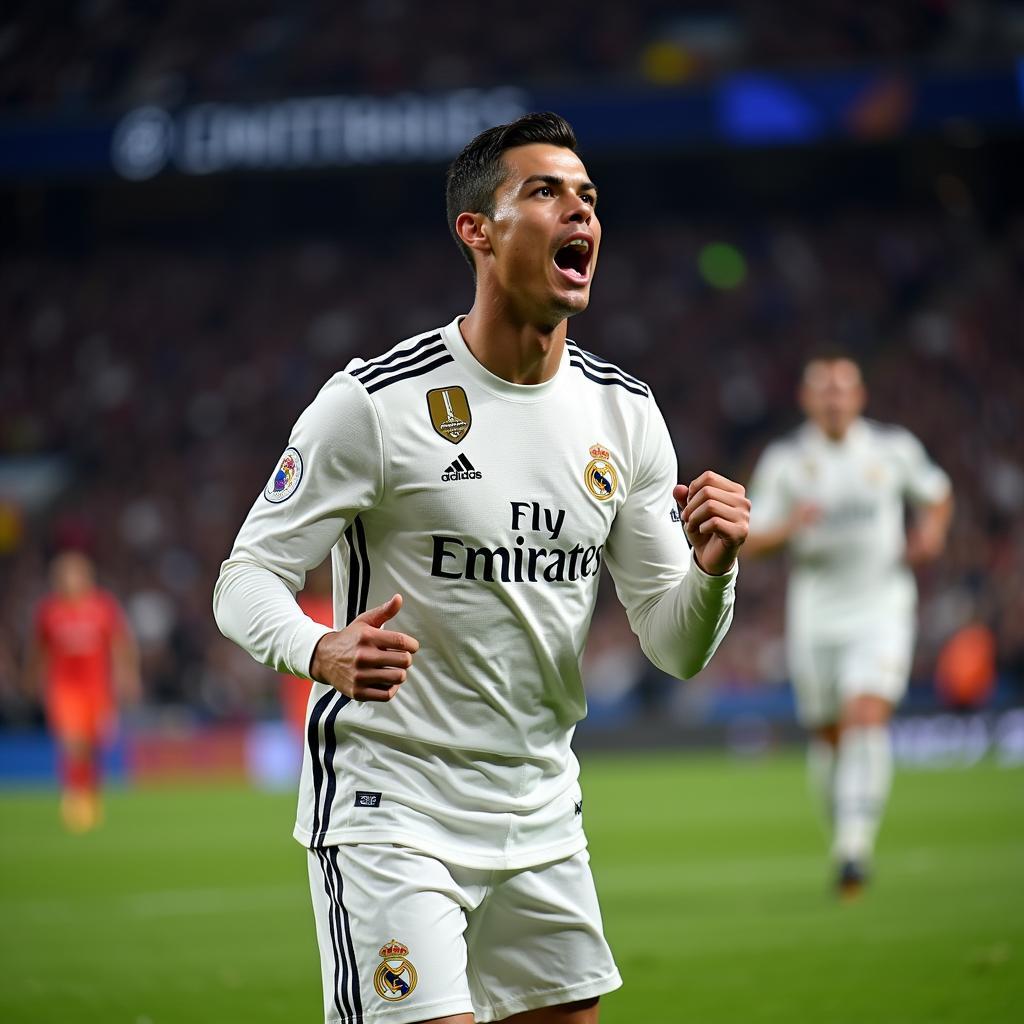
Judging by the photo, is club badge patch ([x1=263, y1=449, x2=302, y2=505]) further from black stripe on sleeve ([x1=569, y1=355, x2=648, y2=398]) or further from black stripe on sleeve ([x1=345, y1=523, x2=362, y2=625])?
black stripe on sleeve ([x1=569, y1=355, x2=648, y2=398])

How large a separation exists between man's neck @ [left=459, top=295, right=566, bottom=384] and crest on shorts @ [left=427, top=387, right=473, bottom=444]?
111mm

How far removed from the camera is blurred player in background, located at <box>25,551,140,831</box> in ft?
50.8

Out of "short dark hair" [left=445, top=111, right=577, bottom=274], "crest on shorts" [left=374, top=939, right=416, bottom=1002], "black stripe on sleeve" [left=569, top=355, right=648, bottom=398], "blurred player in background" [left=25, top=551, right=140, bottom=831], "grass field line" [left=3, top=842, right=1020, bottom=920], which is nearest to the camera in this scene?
"crest on shorts" [left=374, top=939, right=416, bottom=1002]

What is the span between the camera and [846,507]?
31.3 feet

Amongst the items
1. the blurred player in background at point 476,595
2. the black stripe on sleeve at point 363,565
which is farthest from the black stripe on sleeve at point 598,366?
the black stripe on sleeve at point 363,565

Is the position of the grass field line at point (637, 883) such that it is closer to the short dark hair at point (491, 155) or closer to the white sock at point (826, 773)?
the white sock at point (826, 773)

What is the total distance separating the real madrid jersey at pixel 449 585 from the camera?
3.63 m

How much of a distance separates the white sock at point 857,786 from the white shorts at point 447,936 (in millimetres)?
5116

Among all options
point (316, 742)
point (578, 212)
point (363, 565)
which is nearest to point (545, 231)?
point (578, 212)

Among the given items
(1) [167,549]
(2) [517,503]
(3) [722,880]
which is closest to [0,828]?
(3) [722,880]

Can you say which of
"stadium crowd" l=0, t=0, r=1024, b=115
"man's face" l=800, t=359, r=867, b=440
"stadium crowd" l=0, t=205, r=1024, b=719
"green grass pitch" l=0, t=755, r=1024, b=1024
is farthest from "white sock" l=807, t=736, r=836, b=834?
"stadium crowd" l=0, t=0, r=1024, b=115

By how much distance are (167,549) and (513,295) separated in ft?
70.1

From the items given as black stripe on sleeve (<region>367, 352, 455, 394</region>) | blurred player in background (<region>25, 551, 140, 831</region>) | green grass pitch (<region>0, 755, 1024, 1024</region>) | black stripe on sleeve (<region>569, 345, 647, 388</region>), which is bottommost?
green grass pitch (<region>0, 755, 1024, 1024</region>)

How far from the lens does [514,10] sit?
26328 mm
